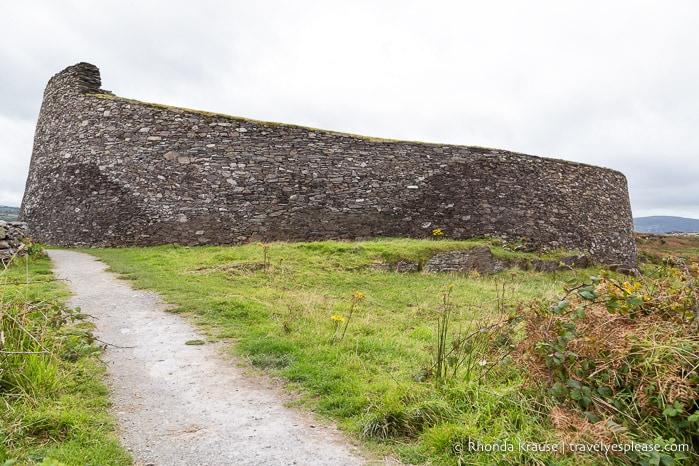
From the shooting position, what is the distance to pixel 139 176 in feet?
52.6

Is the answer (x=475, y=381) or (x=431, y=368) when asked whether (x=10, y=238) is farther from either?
(x=475, y=381)

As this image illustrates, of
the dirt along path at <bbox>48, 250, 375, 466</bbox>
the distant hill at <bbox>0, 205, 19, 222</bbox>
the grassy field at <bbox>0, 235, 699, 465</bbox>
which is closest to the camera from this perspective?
the grassy field at <bbox>0, 235, 699, 465</bbox>

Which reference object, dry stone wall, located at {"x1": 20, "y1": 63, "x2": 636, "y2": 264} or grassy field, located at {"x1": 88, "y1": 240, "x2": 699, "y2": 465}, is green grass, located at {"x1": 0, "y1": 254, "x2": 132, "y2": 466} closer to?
grassy field, located at {"x1": 88, "y1": 240, "x2": 699, "y2": 465}

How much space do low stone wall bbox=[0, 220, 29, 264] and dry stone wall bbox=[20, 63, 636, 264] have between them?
4048 millimetres

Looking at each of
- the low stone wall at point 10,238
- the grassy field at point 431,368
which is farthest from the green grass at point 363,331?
the low stone wall at point 10,238

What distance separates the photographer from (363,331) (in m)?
6.73

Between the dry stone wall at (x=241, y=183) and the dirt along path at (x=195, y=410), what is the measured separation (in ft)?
32.8

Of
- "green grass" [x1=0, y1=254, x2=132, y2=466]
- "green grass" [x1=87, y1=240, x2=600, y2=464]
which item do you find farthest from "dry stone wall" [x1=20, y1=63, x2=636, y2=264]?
"green grass" [x1=0, y1=254, x2=132, y2=466]

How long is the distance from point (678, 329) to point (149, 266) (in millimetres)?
11569

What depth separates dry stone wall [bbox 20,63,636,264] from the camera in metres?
16.0

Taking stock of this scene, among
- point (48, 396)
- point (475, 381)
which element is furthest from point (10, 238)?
point (475, 381)

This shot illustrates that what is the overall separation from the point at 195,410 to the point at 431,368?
7.77 ft

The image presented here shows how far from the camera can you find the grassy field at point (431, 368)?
313 centimetres

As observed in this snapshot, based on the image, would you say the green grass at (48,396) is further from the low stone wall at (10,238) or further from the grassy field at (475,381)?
the low stone wall at (10,238)
